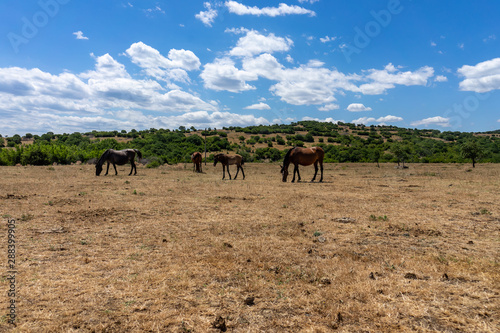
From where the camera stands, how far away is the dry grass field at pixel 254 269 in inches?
136

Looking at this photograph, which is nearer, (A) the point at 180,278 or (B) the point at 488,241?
(A) the point at 180,278

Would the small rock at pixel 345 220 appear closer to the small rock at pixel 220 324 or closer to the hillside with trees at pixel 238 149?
the small rock at pixel 220 324

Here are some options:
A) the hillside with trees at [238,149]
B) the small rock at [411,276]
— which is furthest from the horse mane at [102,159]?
the small rock at [411,276]

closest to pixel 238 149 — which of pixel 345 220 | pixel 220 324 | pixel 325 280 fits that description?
pixel 345 220

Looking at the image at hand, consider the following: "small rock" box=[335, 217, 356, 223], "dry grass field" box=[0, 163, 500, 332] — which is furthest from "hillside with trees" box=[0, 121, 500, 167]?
"small rock" box=[335, 217, 356, 223]

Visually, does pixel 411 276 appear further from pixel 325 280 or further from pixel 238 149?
pixel 238 149

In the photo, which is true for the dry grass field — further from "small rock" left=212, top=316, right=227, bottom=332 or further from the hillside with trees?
the hillside with trees

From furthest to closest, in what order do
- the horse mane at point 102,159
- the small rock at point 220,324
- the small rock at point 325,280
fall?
the horse mane at point 102,159, the small rock at point 325,280, the small rock at point 220,324

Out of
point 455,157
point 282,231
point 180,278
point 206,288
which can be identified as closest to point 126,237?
point 180,278

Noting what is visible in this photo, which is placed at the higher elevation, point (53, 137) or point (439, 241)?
point (53, 137)

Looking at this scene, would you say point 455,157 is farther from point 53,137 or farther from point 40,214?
point 53,137

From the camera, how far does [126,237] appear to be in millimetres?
6812

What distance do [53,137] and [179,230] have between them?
3535 inches

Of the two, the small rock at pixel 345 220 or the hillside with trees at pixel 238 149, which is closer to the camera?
the small rock at pixel 345 220
